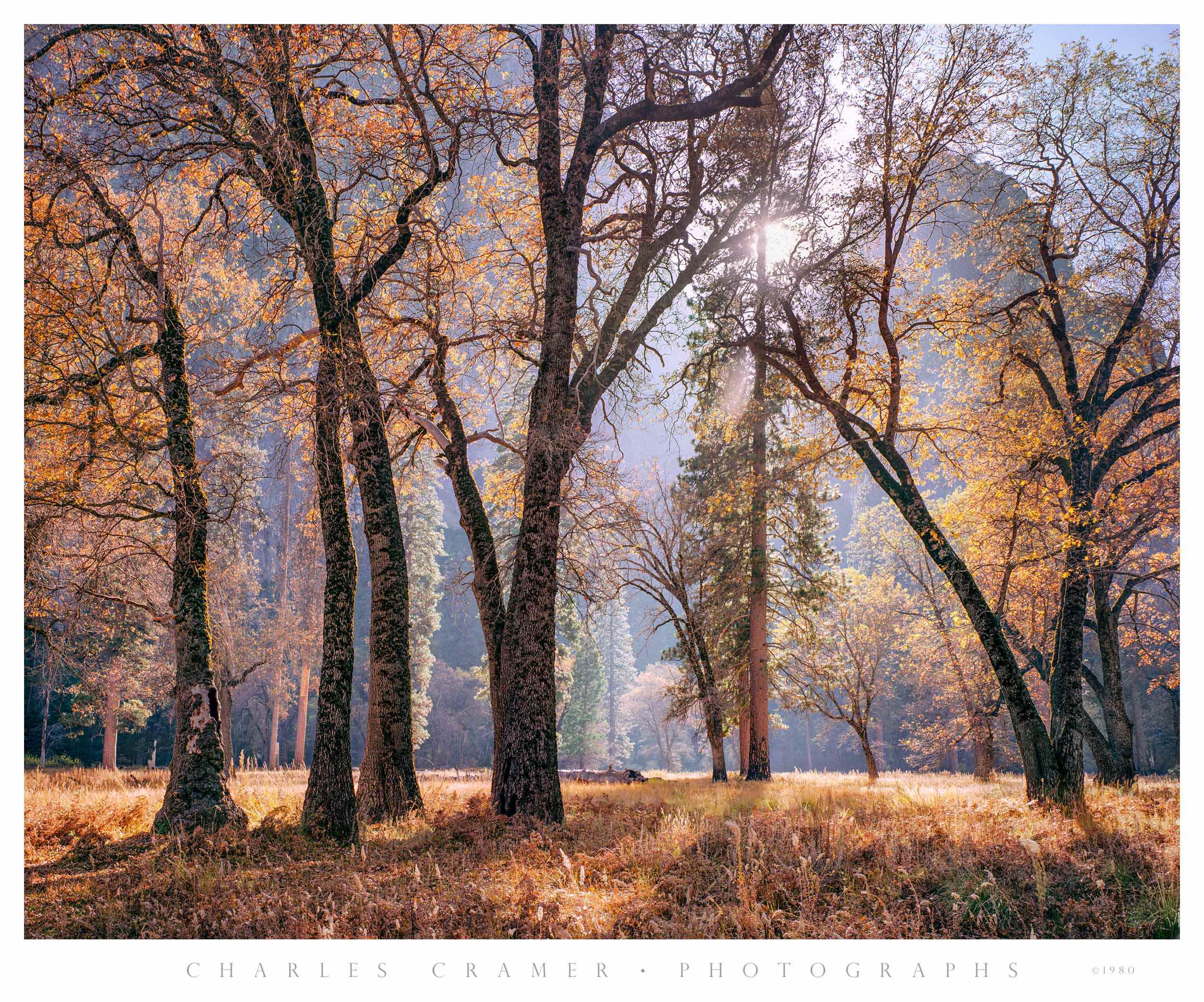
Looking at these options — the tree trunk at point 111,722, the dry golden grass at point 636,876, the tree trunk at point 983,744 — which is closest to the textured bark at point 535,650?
the dry golden grass at point 636,876

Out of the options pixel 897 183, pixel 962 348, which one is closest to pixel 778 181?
pixel 897 183

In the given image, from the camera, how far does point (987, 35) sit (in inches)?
362

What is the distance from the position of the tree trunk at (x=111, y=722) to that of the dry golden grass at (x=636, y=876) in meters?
17.5

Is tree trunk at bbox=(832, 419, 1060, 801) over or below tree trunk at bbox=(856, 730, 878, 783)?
over

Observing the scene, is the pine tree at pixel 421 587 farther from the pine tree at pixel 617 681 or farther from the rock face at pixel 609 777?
the pine tree at pixel 617 681

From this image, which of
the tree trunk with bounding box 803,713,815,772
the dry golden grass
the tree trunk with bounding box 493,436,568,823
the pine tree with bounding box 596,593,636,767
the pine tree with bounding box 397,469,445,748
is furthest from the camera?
the tree trunk with bounding box 803,713,815,772

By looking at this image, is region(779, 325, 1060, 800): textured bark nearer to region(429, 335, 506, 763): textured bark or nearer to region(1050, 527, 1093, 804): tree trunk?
region(1050, 527, 1093, 804): tree trunk

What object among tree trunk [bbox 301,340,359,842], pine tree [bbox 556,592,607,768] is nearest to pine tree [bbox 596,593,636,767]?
pine tree [bbox 556,592,607,768]

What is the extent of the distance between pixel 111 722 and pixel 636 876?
84.2ft

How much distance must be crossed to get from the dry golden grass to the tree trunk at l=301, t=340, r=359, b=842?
37 cm

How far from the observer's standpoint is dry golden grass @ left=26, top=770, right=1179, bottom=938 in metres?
4.34

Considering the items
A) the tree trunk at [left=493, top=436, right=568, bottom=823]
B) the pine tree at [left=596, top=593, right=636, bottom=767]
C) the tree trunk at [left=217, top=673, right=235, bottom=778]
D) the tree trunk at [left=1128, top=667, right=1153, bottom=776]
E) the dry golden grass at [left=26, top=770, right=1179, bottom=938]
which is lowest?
the pine tree at [left=596, top=593, right=636, bottom=767]

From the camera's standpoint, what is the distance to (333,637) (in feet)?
23.0

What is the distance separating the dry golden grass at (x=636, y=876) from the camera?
434cm
